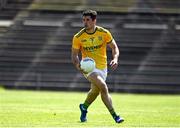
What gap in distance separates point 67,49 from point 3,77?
151 inches

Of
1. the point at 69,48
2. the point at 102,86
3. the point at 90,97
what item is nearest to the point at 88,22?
the point at 102,86

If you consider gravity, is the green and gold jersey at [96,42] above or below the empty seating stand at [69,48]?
above

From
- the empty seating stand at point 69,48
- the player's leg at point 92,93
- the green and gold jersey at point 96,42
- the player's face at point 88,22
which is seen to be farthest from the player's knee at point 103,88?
the empty seating stand at point 69,48

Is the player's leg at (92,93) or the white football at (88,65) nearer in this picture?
the white football at (88,65)

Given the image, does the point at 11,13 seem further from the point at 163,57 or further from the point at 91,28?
the point at 91,28

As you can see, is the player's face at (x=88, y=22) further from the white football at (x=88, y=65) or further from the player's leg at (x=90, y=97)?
the player's leg at (x=90, y=97)

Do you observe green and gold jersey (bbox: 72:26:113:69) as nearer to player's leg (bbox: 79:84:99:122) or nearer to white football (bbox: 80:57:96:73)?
white football (bbox: 80:57:96:73)

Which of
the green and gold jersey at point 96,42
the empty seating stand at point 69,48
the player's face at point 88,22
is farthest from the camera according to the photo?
the empty seating stand at point 69,48

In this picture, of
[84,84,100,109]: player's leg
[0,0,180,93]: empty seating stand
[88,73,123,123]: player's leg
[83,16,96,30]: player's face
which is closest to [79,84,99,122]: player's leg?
[84,84,100,109]: player's leg

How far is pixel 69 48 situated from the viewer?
4016 cm

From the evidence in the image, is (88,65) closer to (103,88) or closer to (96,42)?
(103,88)

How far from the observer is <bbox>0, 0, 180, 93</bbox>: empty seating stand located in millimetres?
38688

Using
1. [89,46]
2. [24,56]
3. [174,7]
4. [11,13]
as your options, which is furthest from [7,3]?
[89,46]

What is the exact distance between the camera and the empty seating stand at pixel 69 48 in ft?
127
